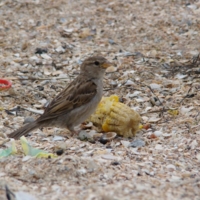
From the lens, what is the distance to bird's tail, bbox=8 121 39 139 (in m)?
5.84

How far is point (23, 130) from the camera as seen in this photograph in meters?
5.89

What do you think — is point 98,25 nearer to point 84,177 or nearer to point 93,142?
point 93,142

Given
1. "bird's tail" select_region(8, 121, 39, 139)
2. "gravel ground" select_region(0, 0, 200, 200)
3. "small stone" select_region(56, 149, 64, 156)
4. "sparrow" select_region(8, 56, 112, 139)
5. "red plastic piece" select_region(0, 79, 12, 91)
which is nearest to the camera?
"gravel ground" select_region(0, 0, 200, 200)

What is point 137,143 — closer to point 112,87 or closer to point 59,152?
point 59,152

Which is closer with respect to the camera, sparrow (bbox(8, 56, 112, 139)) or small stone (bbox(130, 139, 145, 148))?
small stone (bbox(130, 139, 145, 148))

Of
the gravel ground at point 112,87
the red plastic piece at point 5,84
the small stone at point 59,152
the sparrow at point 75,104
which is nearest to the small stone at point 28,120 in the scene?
the gravel ground at point 112,87

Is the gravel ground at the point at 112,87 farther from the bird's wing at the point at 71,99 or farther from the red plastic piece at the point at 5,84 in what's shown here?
the bird's wing at the point at 71,99

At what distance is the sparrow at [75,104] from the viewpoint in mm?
6223

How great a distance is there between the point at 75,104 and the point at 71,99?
0.24ft

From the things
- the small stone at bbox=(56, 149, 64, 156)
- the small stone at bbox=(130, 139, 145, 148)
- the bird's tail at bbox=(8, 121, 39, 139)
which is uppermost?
the small stone at bbox=(56, 149, 64, 156)

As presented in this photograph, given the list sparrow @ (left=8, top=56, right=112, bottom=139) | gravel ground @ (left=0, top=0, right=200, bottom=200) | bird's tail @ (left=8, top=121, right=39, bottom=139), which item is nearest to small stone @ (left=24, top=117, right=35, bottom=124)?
gravel ground @ (left=0, top=0, right=200, bottom=200)

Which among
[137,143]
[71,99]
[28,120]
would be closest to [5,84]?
[28,120]

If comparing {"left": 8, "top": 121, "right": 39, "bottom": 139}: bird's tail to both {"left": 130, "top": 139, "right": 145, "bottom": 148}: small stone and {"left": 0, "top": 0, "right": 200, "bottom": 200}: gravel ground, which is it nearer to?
{"left": 0, "top": 0, "right": 200, "bottom": 200}: gravel ground

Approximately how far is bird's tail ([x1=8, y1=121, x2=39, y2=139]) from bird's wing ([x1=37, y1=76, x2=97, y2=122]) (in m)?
0.25
